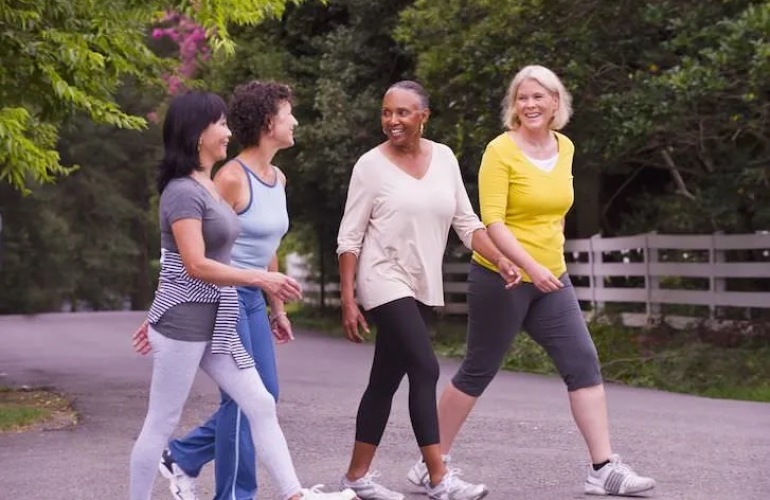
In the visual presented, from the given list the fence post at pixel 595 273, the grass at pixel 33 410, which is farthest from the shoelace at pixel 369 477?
the fence post at pixel 595 273

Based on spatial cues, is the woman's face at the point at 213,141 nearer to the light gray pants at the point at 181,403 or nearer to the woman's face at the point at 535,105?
the light gray pants at the point at 181,403

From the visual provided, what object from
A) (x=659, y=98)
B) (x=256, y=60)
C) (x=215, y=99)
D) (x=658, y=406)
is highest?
(x=256, y=60)

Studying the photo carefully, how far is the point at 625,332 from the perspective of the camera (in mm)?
18203

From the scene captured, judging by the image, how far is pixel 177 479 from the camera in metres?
6.42

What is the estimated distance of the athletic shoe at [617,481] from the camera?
692 cm

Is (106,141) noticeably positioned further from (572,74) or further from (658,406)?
(658,406)

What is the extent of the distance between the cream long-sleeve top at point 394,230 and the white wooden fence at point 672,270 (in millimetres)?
9907

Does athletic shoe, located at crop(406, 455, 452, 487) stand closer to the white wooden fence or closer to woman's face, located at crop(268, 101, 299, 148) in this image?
woman's face, located at crop(268, 101, 299, 148)

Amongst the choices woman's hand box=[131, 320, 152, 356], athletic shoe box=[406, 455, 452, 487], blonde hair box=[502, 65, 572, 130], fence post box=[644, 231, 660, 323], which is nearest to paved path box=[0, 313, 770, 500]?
athletic shoe box=[406, 455, 452, 487]

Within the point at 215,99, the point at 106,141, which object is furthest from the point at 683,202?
the point at 106,141

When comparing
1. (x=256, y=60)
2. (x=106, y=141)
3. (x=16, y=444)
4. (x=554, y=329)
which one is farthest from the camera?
(x=106, y=141)

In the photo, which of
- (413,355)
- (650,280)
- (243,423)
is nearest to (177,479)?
(243,423)

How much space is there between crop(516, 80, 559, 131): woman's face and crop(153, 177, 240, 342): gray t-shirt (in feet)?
5.97

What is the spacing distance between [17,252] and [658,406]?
44.9 meters
